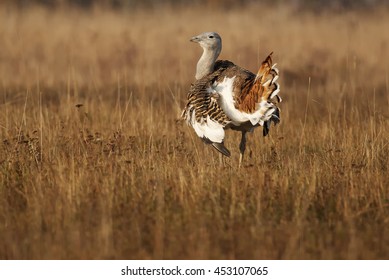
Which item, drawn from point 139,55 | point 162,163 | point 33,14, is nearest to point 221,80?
point 162,163

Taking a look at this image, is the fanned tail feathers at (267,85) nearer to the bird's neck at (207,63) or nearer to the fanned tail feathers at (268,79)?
the fanned tail feathers at (268,79)

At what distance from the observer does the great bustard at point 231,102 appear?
16.3ft

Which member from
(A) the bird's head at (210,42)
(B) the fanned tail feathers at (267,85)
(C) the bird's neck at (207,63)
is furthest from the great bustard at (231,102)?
(A) the bird's head at (210,42)

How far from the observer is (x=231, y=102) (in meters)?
5.22

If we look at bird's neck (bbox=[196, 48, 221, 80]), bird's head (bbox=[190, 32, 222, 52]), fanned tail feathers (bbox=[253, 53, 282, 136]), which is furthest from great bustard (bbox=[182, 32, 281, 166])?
bird's head (bbox=[190, 32, 222, 52])

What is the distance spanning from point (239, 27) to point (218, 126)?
770 centimetres

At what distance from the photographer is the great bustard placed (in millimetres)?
4969

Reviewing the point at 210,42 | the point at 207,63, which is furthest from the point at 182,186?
the point at 210,42

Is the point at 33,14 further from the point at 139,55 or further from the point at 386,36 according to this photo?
the point at 386,36

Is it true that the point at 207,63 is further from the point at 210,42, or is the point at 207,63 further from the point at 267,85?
the point at 267,85

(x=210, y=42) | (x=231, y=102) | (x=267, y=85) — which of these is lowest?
(x=231, y=102)

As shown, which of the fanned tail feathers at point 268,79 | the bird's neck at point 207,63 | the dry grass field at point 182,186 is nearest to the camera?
the dry grass field at point 182,186

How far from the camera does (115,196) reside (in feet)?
14.4

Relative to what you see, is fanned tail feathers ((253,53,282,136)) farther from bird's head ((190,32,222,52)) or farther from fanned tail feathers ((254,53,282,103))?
bird's head ((190,32,222,52))
